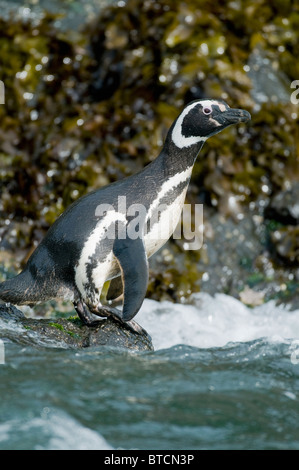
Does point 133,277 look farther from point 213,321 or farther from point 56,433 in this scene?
point 213,321

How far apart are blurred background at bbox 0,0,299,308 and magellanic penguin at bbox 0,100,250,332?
7.31ft

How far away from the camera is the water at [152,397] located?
2742mm

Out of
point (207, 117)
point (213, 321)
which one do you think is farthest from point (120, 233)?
point (213, 321)

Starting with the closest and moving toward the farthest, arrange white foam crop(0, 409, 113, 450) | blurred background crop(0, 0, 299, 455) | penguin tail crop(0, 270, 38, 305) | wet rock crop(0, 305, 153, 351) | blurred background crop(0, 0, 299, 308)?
white foam crop(0, 409, 113, 450), wet rock crop(0, 305, 153, 351), penguin tail crop(0, 270, 38, 305), blurred background crop(0, 0, 299, 455), blurred background crop(0, 0, 299, 308)

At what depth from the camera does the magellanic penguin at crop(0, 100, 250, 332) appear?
3621mm

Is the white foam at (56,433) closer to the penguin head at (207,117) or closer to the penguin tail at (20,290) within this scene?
the penguin tail at (20,290)

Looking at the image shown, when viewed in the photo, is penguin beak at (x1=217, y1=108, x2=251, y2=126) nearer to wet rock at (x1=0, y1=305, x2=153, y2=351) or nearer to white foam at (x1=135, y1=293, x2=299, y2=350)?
wet rock at (x1=0, y1=305, x2=153, y2=351)

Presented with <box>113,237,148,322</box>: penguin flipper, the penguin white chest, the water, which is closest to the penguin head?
the penguin white chest

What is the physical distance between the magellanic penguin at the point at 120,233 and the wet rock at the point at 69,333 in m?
0.06

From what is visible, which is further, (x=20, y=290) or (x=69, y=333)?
(x=20, y=290)

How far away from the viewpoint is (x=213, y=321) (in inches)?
223

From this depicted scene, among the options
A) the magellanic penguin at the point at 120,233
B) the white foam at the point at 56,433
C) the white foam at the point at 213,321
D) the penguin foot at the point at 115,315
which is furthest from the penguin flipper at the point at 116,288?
the white foam at the point at 56,433

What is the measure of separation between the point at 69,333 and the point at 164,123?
3259mm
